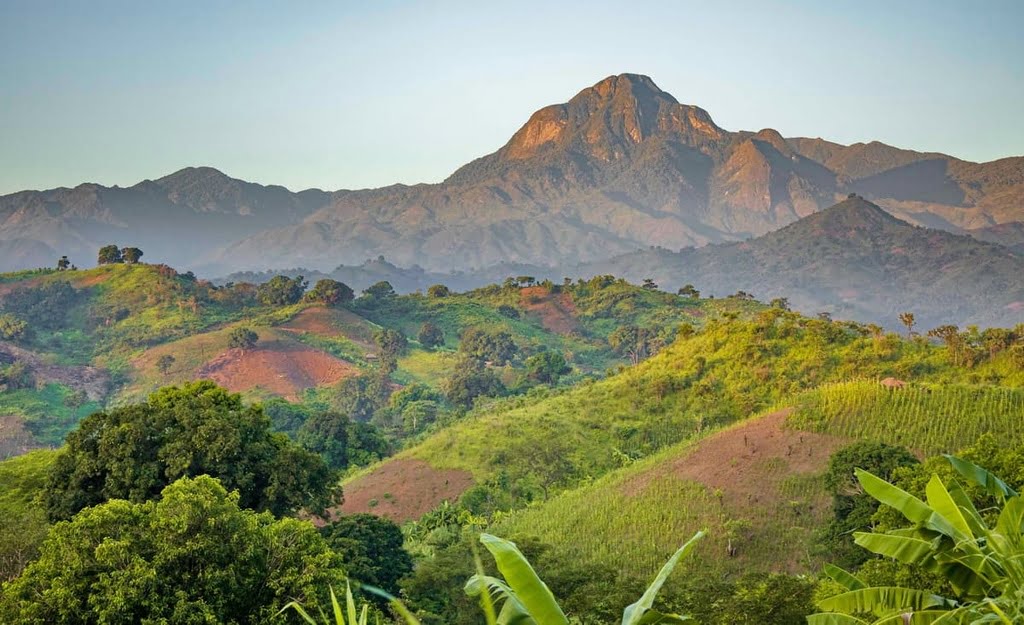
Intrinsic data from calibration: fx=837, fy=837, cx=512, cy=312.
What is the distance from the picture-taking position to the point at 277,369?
219 ft

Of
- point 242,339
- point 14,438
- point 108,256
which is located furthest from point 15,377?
point 108,256

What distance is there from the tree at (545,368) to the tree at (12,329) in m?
42.5

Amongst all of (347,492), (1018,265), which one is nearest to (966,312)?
(1018,265)

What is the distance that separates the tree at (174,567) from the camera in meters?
11.0

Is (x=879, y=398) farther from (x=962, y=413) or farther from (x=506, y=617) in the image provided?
(x=506, y=617)

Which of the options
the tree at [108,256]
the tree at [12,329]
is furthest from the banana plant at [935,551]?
the tree at [108,256]

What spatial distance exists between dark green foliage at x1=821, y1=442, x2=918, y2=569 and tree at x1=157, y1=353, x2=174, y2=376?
58.5 metres

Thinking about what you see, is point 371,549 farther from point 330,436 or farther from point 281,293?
point 281,293

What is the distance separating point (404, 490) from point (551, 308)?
2596 inches

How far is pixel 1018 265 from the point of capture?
7456 inches

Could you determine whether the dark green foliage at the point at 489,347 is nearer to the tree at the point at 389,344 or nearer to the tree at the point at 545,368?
the tree at the point at 389,344

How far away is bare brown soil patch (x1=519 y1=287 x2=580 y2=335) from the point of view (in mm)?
92875

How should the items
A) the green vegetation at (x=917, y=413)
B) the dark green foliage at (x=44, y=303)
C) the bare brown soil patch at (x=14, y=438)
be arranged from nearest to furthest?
the green vegetation at (x=917, y=413) → the bare brown soil patch at (x=14, y=438) → the dark green foliage at (x=44, y=303)

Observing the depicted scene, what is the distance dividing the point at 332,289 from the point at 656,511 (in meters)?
63.0
